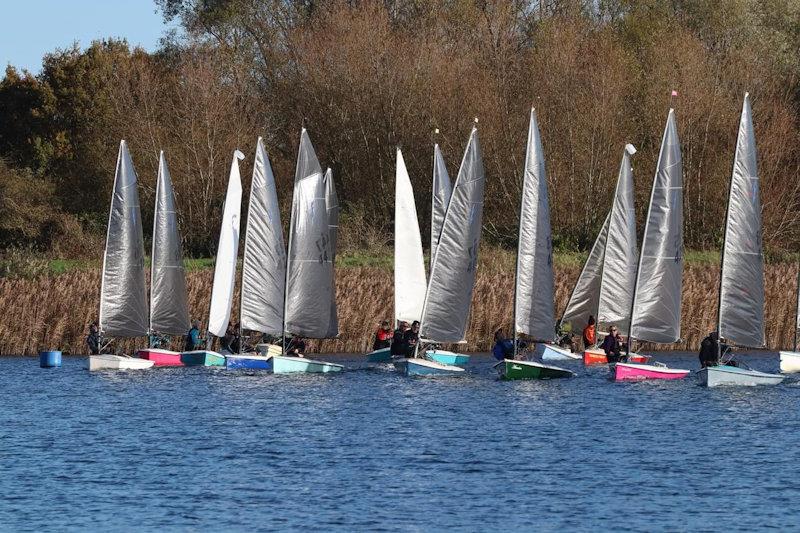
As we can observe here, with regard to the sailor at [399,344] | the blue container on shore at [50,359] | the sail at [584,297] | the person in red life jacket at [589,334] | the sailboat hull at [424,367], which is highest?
the sail at [584,297]

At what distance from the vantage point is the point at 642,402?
143ft

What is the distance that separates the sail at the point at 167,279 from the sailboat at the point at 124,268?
2.01ft

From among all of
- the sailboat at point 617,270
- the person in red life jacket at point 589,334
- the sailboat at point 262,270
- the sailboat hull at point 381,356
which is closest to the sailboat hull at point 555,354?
the sailboat at point 617,270

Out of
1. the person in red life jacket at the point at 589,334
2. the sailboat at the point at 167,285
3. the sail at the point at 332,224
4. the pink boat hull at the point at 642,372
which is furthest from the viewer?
the person in red life jacket at the point at 589,334

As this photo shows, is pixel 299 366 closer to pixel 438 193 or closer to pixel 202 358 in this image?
pixel 202 358

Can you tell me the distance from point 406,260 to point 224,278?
7.37 meters

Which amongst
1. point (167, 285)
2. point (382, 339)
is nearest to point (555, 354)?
point (382, 339)

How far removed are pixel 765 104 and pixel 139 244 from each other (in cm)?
3996

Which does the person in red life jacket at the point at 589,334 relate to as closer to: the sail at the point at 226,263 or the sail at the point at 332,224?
the sail at the point at 332,224

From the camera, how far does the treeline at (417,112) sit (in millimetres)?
77312

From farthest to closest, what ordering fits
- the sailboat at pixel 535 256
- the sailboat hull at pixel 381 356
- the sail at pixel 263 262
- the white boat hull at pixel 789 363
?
the sailboat hull at pixel 381 356 → the sail at pixel 263 262 → the sailboat at pixel 535 256 → the white boat hull at pixel 789 363

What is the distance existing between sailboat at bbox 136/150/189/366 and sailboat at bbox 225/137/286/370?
3.50m

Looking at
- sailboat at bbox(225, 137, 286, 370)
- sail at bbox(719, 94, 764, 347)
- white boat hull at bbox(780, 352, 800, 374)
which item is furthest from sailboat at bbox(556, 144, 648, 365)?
sailboat at bbox(225, 137, 286, 370)

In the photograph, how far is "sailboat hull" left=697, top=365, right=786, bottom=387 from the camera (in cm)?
4438
